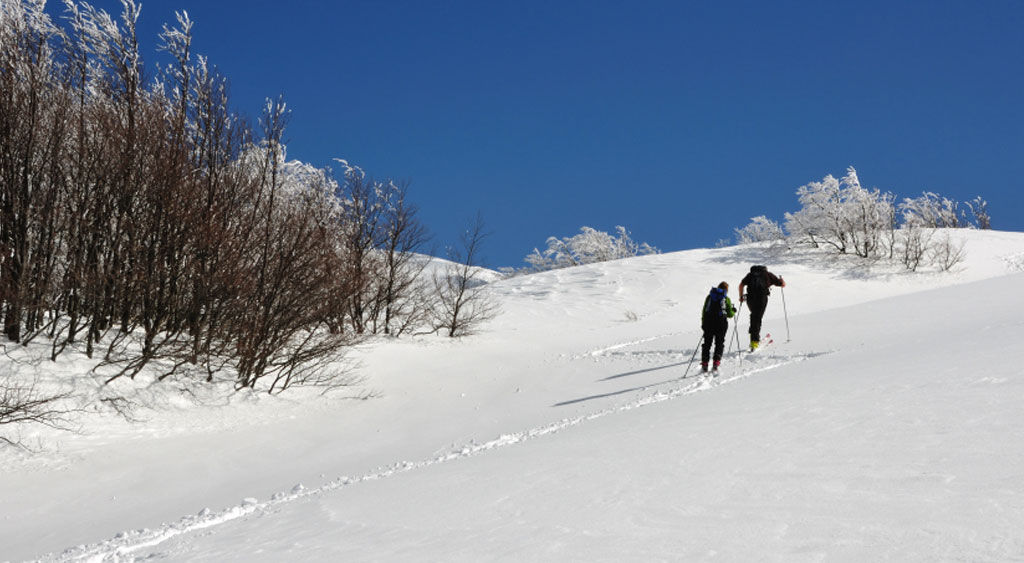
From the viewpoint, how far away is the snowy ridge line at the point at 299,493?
15.7ft

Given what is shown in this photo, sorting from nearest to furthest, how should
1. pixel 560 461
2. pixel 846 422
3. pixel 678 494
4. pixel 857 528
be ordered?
1. pixel 857 528
2. pixel 678 494
3. pixel 846 422
4. pixel 560 461

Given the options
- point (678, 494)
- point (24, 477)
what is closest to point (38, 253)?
point (24, 477)

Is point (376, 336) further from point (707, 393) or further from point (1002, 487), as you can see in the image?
point (1002, 487)

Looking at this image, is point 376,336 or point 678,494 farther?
point 376,336

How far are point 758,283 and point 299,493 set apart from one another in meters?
10.7

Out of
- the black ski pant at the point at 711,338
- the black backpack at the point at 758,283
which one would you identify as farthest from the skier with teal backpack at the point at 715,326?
the black backpack at the point at 758,283

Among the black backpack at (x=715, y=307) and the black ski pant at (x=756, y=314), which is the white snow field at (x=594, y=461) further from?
the black backpack at (x=715, y=307)

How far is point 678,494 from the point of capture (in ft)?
11.1

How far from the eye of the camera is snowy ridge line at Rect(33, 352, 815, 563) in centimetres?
478

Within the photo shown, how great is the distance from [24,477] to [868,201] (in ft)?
133

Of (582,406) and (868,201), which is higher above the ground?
(868,201)

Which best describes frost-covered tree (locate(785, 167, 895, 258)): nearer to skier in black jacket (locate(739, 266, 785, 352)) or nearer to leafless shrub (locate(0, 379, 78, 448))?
skier in black jacket (locate(739, 266, 785, 352))

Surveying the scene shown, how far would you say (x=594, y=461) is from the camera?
4.71 meters

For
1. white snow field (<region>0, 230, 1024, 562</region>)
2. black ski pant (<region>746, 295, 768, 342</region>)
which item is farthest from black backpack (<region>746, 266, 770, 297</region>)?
white snow field (<region>0, 230, 1024, 562</region>)
